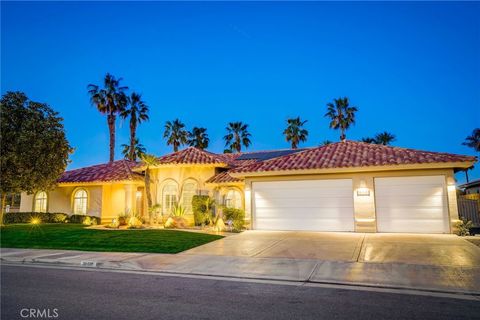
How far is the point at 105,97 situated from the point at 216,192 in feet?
66.6

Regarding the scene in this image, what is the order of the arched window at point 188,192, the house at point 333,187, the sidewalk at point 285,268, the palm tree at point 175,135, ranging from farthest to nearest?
the palm tree at point 175,135 → the arched window at point 188,192 → the house at point 333,187 → the sidewalk at point 285,268

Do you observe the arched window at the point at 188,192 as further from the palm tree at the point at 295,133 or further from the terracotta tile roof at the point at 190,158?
the palm tree at the point at 295,133

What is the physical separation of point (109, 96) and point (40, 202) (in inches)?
526

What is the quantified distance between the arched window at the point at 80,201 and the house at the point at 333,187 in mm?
6339

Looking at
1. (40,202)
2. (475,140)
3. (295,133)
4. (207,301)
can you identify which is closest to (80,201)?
(40,202)

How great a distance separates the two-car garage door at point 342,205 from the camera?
14.8 metres

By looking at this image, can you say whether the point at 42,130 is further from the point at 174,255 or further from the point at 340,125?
the point at 340,125

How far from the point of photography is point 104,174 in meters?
25.3

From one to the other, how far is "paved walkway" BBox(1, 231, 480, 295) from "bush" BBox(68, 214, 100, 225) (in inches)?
428

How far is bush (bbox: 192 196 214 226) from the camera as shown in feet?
64.8

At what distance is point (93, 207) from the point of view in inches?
974

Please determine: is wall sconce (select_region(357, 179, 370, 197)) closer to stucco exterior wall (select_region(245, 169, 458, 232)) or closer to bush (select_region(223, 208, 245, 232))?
stucco exterior wall (select_region(245, 169, 458, 232))

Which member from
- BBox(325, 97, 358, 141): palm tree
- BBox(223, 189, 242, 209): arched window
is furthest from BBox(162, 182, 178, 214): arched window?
BBox(325, 97, 358, 141): palm tree

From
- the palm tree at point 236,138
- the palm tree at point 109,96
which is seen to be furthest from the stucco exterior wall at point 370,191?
the palm tree at point 236,138
